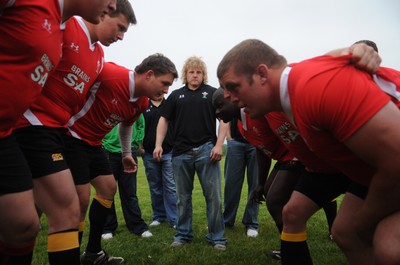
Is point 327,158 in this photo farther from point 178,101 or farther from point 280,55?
point 178,101

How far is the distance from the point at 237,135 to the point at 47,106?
376cm

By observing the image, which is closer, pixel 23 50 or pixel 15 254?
pixel 23 50

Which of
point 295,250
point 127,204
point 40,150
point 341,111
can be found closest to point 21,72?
point 40,150

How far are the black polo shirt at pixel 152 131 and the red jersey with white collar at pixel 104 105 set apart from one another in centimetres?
287

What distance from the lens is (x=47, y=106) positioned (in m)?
2.89

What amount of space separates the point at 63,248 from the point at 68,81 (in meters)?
1.32

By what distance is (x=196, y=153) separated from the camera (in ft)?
16.5

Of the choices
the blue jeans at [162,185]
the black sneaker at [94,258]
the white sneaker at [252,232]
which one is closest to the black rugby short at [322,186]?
the black sneaker at [94,258]

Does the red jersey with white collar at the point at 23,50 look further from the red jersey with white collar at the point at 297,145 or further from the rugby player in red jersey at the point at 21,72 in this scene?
the red jersey with white collar at the point at 297,145

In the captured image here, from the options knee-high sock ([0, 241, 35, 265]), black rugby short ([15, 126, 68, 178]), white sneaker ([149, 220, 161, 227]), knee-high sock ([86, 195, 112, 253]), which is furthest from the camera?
white sneaker ([149, 220, 161, 227])

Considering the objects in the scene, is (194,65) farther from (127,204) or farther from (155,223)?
(155,223)

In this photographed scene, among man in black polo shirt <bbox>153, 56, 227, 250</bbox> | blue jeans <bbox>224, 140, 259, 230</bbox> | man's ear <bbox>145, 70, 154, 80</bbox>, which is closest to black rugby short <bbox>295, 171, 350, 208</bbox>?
man in black polo shirt <bbox>153, 56, 227, 250</bbox>

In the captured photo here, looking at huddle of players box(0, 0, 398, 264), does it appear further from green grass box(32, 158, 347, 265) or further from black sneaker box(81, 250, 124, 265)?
green grass box(32, 158, 347, 265)

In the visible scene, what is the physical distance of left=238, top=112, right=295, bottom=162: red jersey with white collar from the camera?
3855 mm
